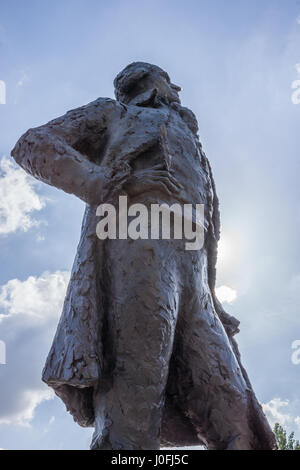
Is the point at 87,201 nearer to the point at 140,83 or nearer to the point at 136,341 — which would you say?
the point at 136,341

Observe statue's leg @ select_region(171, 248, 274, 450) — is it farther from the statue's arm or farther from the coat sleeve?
the statue's arm

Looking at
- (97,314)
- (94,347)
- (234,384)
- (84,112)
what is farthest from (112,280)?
(84,112)

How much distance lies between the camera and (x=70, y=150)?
3016 millimetres

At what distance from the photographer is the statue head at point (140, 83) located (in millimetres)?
3934

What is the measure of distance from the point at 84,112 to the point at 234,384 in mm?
2022

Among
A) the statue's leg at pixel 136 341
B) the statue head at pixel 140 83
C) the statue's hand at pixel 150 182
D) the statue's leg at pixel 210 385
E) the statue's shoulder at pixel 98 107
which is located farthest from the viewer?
the statue head at pixel 140 83

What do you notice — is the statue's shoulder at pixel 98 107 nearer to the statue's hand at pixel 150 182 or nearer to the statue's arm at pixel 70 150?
the statue's arm at pixel 70 150

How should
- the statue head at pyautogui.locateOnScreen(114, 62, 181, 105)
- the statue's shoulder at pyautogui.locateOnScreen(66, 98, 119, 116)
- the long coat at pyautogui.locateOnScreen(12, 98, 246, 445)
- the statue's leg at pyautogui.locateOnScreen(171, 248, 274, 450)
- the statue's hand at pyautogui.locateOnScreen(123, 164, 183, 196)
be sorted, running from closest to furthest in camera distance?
1. the long coat at pyautogui.locateOnScreen(12, 98, 246, 445)
2. the statue's leg at pyautogui.locateOnScreen(171, 248, 274, 450)
3. the statue's hand at pyautogui.locateOnScreen(123, 164, 183, 196)
4. the statue's shoulder at pyautogui.locateOnScreen(66, 98, 119, 116)
5. the statue head at pyautogui.locateOnScreen(114, 62, 181, 105)

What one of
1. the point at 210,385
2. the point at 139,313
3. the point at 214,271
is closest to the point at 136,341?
the point at 139,313

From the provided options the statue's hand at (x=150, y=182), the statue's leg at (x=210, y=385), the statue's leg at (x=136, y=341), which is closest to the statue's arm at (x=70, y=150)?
the statue's hand at (x=150, y=182)

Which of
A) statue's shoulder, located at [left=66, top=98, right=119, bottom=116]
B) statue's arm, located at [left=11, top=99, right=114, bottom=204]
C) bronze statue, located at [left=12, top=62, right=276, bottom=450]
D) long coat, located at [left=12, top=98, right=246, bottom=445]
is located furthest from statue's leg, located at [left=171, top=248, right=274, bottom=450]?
statue's shoulder, located at [left=66, top=98, right=119, bottom=116]

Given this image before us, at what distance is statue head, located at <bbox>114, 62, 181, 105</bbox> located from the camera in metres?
3.93
